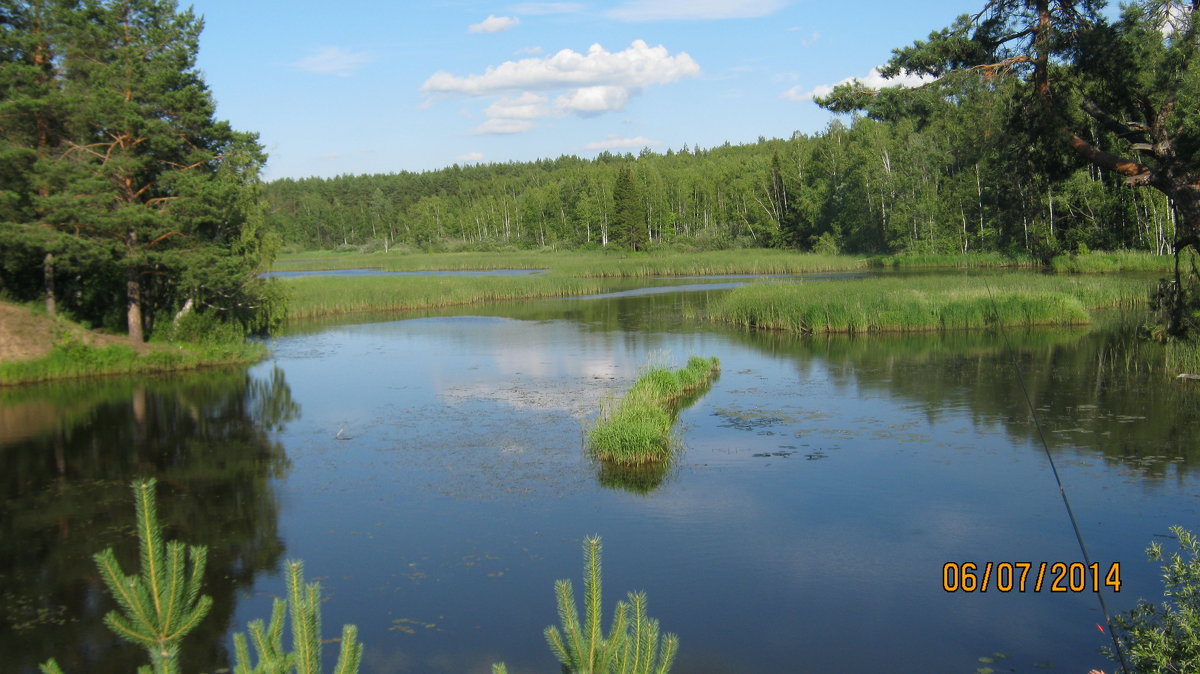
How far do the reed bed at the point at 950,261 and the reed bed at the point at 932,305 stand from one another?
13296 mm

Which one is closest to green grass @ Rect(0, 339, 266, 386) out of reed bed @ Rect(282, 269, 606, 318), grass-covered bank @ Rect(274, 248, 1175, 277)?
reed bed @ Rect(282, 269, 606, 318)

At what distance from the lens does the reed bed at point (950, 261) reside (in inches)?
1516

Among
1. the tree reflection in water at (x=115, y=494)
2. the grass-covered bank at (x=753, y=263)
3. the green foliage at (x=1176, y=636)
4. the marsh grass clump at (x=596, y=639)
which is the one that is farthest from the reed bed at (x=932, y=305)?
the marsh grass clump at (x=596, y=639)

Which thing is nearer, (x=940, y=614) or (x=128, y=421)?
(x=940, y=614)

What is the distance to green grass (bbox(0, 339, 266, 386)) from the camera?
677 inches

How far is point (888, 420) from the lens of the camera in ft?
43.2

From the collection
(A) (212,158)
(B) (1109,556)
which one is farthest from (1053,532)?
(A) (212,158)

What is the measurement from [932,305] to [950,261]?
68.7 ft

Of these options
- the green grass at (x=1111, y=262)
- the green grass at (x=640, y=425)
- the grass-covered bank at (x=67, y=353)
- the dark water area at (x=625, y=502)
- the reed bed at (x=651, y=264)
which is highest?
the reed bed at (x=651, y=264)

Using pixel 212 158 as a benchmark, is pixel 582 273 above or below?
below

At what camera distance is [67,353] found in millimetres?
17719

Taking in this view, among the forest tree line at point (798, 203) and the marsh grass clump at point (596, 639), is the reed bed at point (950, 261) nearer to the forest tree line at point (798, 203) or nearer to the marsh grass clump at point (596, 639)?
the forest tree line at point (798, 203)

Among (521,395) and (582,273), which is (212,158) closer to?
(521,395)

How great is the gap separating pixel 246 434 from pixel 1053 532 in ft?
35.3
